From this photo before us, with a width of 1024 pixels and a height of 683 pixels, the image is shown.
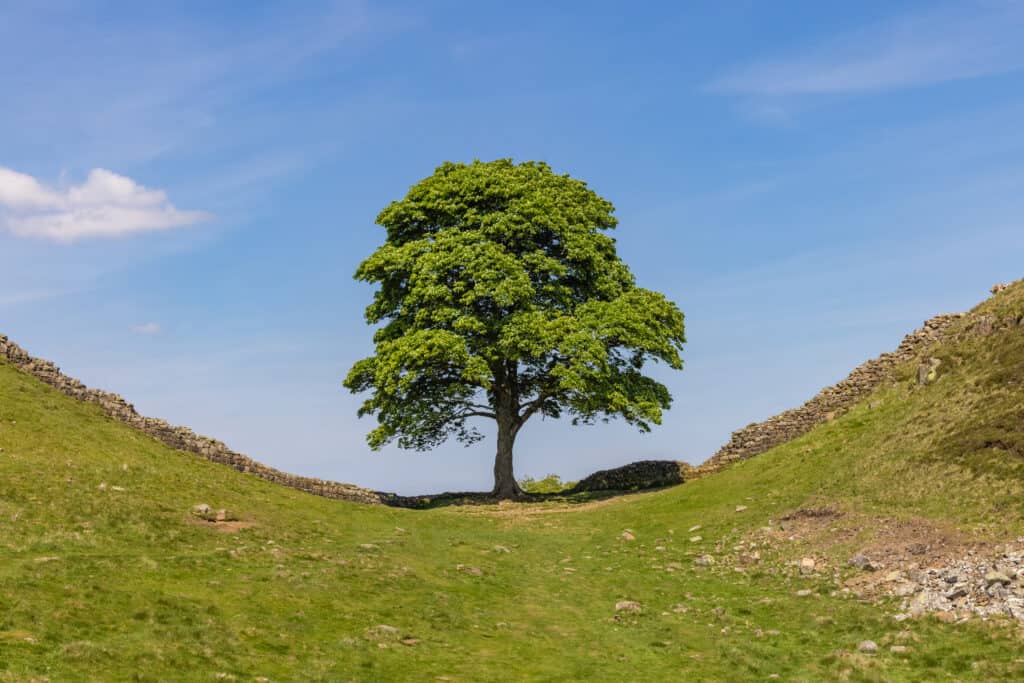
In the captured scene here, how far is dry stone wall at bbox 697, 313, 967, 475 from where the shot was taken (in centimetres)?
4816

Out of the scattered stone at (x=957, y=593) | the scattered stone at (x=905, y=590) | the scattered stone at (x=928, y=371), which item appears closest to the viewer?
the scattered stone at (x=957, y=593)

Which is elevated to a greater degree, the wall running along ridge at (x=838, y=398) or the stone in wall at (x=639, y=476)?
the wall running along ridge at (x=838, y=398)

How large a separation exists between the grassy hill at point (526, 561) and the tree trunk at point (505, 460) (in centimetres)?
690

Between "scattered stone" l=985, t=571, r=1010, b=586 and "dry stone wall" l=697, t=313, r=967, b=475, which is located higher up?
"dry stone wall" l=697, t=313, r=967, b=475

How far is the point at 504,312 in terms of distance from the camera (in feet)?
169

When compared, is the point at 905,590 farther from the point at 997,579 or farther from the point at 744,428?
the point at 744,428

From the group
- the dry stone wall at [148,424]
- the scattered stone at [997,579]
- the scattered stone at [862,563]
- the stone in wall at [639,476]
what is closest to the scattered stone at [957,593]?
the scattered stone at [997,579]

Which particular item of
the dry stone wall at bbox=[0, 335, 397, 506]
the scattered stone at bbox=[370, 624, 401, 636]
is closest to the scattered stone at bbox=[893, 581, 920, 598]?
the scattered stone at bbox=[370, 624, 401, 636]

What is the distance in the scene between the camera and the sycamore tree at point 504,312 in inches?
1954

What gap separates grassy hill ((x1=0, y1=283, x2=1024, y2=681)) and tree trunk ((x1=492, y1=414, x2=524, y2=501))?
22.6ft

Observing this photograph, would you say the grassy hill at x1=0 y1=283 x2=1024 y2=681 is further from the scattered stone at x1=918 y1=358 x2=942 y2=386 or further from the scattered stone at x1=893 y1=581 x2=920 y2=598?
the scattered stone at x1=918 y1=358 x2=942 y2=386

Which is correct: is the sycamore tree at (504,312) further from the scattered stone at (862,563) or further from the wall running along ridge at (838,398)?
the scattered stone at (862,563)

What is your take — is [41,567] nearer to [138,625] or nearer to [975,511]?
[138,625]

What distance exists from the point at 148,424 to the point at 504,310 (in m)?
19.9
